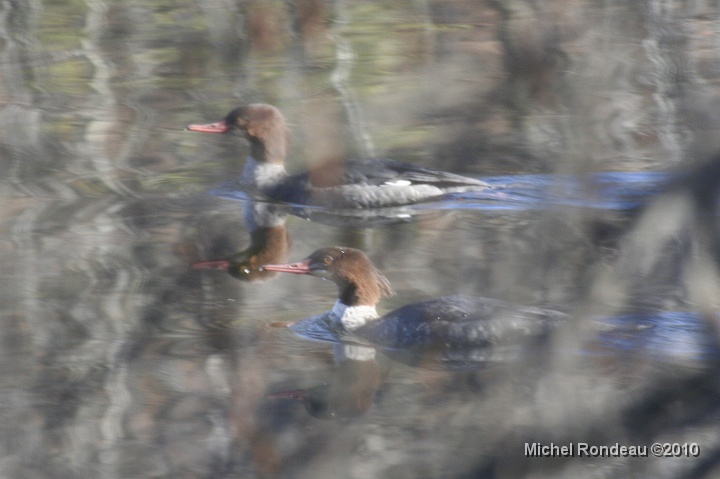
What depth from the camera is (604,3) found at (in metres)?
1.82

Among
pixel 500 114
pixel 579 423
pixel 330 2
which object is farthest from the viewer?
pixel 330 2

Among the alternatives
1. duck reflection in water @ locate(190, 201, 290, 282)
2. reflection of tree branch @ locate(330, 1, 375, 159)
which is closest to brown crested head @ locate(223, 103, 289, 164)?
duck reflection in water @ locate(190, 201, 290, 282)

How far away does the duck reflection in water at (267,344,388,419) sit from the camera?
4.75m

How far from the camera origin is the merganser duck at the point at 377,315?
5727mm

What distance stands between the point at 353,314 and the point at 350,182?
2.63 metres

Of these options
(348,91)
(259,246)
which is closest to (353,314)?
(259,246)

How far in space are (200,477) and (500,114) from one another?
2.23 m

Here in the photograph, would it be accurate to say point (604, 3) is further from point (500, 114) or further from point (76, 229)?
point (76, 229)

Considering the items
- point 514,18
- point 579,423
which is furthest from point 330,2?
point 579,423

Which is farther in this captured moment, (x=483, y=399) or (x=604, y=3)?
(x=483, y=399)

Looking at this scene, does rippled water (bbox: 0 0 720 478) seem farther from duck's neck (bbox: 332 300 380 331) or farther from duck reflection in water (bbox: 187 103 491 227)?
duck's neck (bbox: 332 300 380 331)

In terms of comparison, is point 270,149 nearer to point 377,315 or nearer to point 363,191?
point 363,191

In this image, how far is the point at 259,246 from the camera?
Result: 309 inches

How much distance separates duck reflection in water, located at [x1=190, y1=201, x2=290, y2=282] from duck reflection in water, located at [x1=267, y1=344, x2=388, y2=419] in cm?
125
